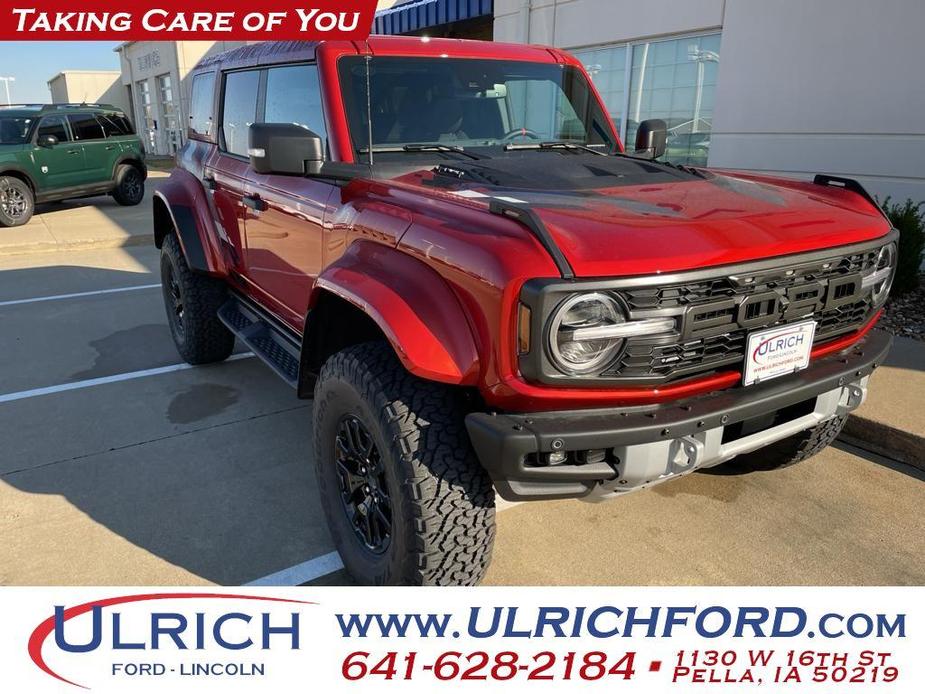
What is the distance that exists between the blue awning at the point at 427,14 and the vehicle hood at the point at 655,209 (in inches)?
356

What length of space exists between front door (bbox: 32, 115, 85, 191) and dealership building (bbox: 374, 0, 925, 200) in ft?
26.6

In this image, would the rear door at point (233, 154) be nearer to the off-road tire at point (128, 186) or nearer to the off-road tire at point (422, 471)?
the off-road tire at point (422, 471)

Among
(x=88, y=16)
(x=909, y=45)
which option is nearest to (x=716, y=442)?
(x=909, y=45)

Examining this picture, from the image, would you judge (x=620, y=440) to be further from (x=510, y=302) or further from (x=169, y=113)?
(x=169, y=113)

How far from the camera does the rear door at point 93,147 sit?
1230cm

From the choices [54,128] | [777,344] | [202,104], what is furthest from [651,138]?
[54,128]

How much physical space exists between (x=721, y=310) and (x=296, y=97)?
218 centimetres

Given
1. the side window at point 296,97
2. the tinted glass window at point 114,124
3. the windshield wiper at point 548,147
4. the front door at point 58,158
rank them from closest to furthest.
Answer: the side window at point 296,97
the windshield wiper at point 548,147
the front door at point 58,158
the tinted glass window at point 114,124

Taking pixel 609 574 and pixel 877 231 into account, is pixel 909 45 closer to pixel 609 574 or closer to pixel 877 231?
pixel 877 231

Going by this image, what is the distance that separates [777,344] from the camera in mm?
2270

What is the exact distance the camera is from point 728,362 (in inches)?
87.2

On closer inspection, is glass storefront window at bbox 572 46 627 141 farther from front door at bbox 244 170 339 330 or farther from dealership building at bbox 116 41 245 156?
dealership building at bbox 116 41 245 156

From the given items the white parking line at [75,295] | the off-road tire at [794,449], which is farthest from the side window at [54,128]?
the off-road tire at [794,449]

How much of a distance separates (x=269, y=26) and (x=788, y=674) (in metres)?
7.71
